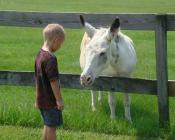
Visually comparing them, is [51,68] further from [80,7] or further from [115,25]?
[80,7]

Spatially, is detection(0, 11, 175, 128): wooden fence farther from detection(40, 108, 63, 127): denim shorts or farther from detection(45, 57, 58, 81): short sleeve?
detection(45, 57, 58, 81): short sleeve

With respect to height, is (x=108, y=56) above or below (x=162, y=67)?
above

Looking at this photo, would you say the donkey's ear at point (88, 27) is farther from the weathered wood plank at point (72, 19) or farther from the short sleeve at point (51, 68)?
the short sleeve at point (51, 68)

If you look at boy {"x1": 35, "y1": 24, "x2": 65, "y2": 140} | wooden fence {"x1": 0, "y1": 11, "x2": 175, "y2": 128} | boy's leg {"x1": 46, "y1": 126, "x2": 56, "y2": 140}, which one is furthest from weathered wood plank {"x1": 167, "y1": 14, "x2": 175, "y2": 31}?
boy's leg {"x1": 46, "y1": 126, "x2": 56, "y2": 140}

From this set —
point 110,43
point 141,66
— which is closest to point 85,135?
point 110,43

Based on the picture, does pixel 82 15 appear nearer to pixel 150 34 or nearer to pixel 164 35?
pixel 164 35

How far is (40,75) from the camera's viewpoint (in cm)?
582

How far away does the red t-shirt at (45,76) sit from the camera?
5.63 metres

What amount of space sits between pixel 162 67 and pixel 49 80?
2064mm

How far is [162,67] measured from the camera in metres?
7.09

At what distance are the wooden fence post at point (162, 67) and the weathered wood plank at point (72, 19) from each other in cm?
14

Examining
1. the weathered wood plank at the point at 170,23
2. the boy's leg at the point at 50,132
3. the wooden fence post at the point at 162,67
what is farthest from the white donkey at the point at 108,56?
the boy's leg at the point at 50,132

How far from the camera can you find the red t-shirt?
18.5ft

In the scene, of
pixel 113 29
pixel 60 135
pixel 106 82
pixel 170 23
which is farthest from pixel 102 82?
pixel 170 23
